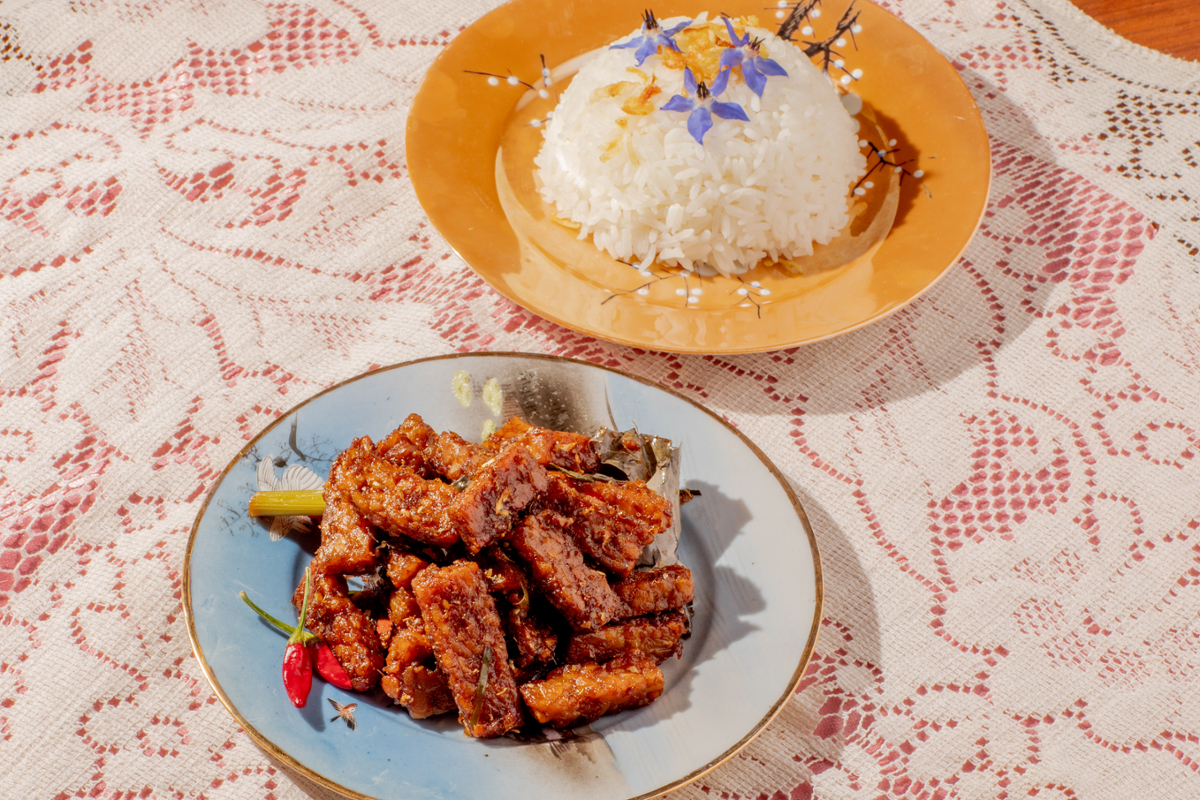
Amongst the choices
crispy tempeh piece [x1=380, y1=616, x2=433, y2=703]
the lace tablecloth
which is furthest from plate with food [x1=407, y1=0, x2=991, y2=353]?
crispy tempeh piece [x1=380, y1=616, x2=433, y2=703]

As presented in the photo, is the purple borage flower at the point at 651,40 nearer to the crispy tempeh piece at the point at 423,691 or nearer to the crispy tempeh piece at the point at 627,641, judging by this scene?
the crispy tempeh piece at the point at 627,641

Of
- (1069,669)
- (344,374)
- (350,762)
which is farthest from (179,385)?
(1069,669)

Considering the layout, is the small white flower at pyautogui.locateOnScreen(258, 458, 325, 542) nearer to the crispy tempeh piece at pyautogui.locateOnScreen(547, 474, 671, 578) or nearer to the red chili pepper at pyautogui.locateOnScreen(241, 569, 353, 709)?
the red chili pepper at pyautogui.locateOnScreen(241, 569, 353, 709)

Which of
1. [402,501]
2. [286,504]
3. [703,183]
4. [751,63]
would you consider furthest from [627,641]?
[751,63]

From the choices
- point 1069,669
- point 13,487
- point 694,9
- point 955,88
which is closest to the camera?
point 1069,669

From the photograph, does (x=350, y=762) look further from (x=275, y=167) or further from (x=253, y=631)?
(x=275, y=167)
